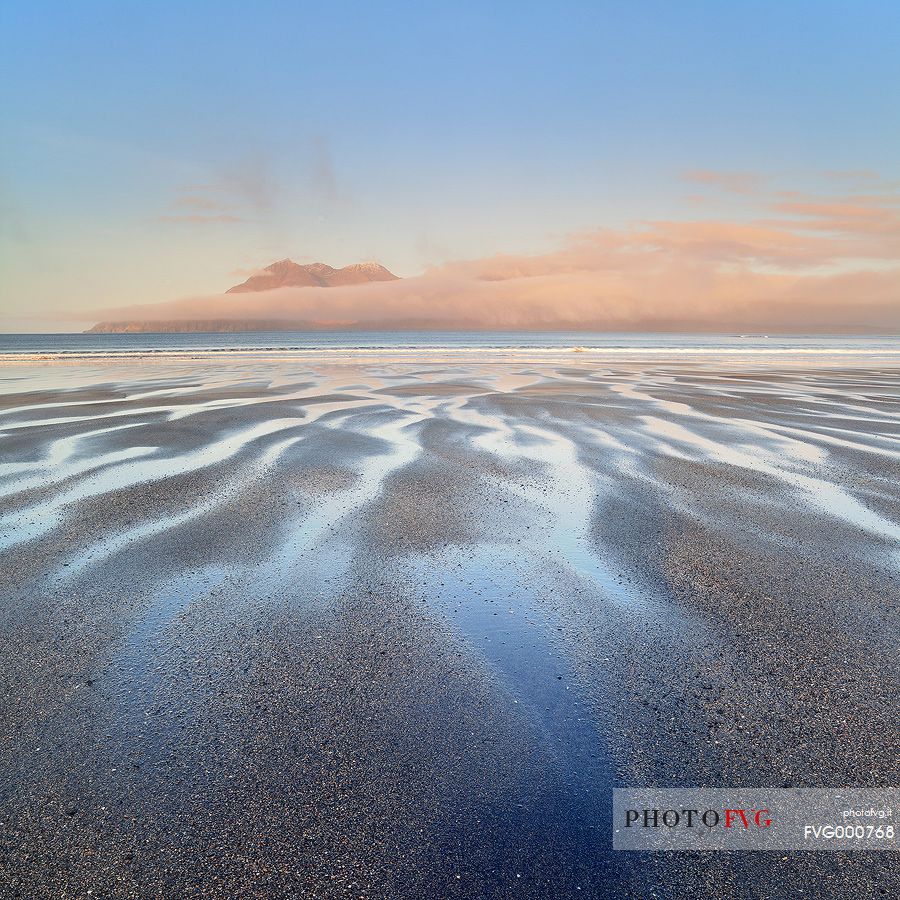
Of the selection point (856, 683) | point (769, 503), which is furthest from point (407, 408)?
point (856, 683)

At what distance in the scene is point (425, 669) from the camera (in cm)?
340

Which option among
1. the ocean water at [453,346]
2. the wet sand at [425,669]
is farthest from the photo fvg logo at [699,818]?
the ocean water at [453,346]

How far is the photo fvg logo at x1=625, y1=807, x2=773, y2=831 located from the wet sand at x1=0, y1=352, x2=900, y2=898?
131mm

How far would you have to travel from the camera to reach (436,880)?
207 cm

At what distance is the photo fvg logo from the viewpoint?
234cm

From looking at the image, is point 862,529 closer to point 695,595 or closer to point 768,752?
point 695,595

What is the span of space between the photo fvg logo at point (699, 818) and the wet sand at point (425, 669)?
5.2 inches

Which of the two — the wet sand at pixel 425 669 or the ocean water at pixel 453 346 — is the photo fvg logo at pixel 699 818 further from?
the ocean water at pixel 453 346

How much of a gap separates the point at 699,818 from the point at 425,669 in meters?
1.55

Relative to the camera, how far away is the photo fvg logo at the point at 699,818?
2.34 metres

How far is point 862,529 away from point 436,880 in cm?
550

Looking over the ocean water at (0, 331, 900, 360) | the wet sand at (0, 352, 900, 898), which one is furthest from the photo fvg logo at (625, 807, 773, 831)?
the ocean water at (0, 331, 900, 360)

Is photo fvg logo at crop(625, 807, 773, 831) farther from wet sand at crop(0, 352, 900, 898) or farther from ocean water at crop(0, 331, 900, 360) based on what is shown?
ocean water at crop(0, 331, 900, 360)

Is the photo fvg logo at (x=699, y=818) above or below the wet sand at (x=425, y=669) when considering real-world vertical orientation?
below
